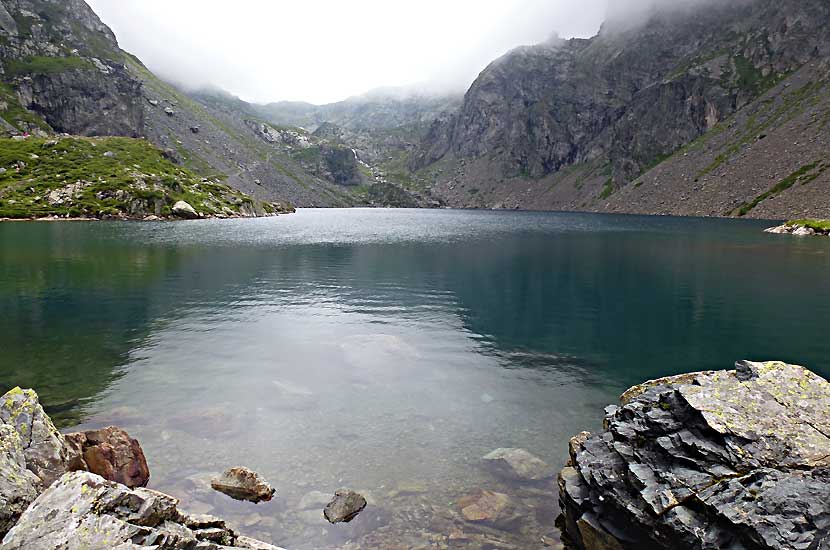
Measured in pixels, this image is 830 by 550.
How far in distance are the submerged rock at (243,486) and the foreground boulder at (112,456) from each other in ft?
8.74

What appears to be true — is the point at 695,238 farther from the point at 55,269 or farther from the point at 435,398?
the point at 55,269

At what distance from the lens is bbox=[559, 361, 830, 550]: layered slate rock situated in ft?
33.3

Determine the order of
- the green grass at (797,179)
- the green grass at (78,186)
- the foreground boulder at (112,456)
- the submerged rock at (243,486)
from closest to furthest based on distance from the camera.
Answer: the foreground boulder at (112,456), the submerged rock at (243,486), the green grass at (78,186), the green grass at (797,179)

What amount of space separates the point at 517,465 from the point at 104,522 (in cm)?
1444

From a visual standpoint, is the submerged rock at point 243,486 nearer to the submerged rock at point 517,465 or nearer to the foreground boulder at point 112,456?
the foreground boulder at point 112,456

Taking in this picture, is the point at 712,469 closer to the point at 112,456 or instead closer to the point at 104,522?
the point at 104,522

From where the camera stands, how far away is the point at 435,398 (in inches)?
1021

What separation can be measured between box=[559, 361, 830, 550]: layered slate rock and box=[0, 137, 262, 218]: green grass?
18179 centimetres

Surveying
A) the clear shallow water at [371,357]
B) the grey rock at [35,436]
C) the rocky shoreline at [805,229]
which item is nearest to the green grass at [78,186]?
the clear shallow water at [371,357]

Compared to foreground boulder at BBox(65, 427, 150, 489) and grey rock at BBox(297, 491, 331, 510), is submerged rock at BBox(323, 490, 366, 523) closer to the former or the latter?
grey rock at BBox(297, 491, 331, 510)

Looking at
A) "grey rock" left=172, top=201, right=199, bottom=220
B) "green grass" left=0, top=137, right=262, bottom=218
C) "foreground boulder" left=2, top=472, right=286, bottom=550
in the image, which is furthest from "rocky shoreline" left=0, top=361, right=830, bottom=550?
"grey rock" left=172, top=201, right=199, bottom=220

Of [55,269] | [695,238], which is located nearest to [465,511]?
[55,269]

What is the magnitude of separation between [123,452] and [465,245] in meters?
90.8

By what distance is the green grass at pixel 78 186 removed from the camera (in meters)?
155
